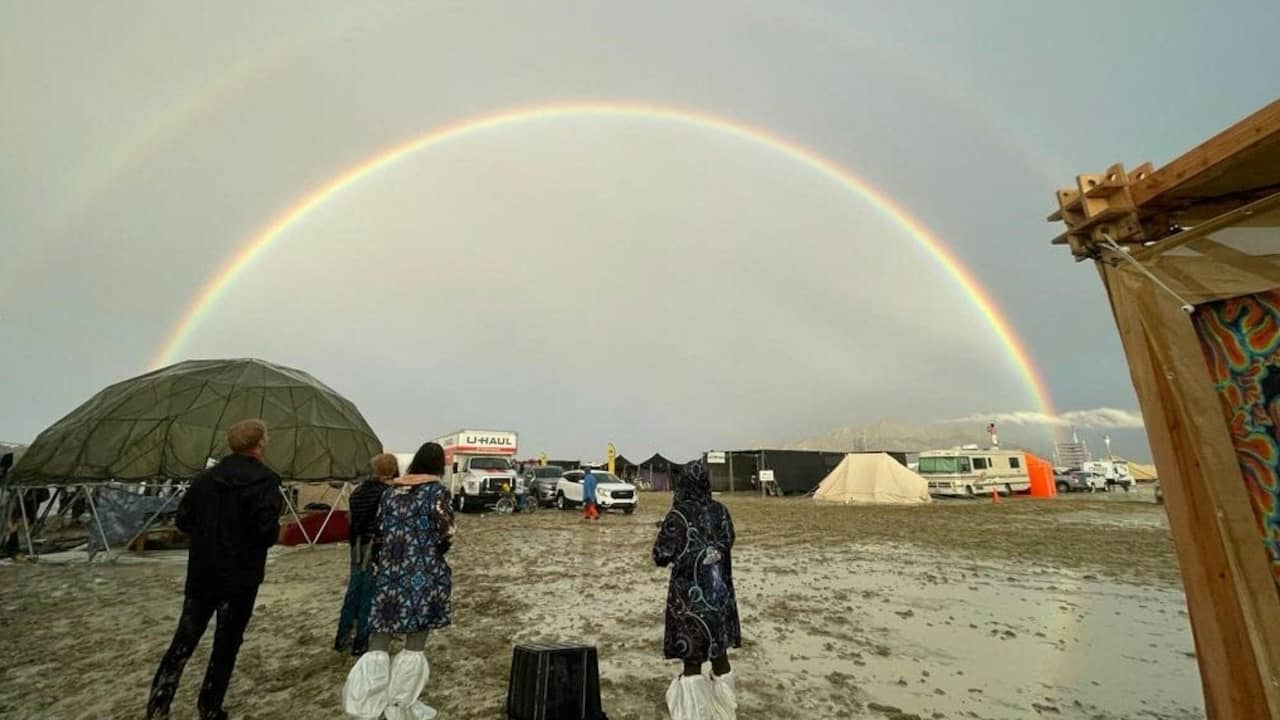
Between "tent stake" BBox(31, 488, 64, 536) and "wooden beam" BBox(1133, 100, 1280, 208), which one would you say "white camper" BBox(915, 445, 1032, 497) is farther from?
"tent stake" BBox(31, 488, 64, 536)

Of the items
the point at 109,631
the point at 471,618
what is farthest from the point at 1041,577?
the point at 109,631

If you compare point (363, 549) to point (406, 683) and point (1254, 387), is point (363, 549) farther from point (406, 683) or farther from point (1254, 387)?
→ point (1254, 387)

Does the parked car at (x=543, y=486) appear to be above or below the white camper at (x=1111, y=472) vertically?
below

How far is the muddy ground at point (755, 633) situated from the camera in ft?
14.5

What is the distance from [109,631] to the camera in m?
6.54

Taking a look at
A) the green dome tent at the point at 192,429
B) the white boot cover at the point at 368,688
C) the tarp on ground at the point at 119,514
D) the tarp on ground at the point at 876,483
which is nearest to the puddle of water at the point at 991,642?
the white boot cover at the point at 368,688

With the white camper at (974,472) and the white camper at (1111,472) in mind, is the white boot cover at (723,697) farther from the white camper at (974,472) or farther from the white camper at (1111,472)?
the white camper at (1111,472)

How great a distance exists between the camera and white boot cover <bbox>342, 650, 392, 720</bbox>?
362cm

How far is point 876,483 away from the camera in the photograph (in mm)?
29953

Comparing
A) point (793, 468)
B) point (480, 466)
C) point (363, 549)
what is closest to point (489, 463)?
point (480, 466)

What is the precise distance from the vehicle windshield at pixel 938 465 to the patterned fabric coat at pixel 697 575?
119 ft

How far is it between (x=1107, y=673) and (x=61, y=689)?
940 centimetres

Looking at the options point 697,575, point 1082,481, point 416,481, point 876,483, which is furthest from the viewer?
point 1082,481

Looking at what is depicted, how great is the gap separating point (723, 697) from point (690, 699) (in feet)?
0.81
